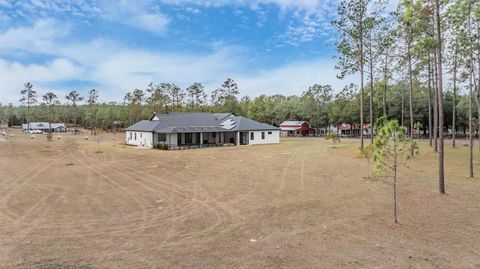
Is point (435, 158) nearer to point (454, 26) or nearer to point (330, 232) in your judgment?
point (454, 26)

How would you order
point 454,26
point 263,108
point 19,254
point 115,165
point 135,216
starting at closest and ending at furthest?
point 19,254
point 135,216
point 454,26
point 115,165
point 263,108

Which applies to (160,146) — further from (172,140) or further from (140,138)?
(140,138)

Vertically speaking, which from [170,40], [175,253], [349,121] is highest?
[170,40]

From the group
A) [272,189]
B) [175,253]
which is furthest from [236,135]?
[175,253]

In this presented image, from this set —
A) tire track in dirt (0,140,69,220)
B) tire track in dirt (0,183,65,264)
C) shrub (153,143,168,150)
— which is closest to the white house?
shrub (153,143,168,150)

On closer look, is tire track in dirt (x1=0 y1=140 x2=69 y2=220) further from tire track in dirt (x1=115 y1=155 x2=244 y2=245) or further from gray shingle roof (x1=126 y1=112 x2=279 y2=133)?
gray shingle roof (x1=126 y1=112 x2=279 y2=133)

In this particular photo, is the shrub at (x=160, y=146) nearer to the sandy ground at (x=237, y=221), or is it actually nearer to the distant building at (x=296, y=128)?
the sandy ground at (x=237, y=221)

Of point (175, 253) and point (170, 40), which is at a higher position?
point (170, 40)
